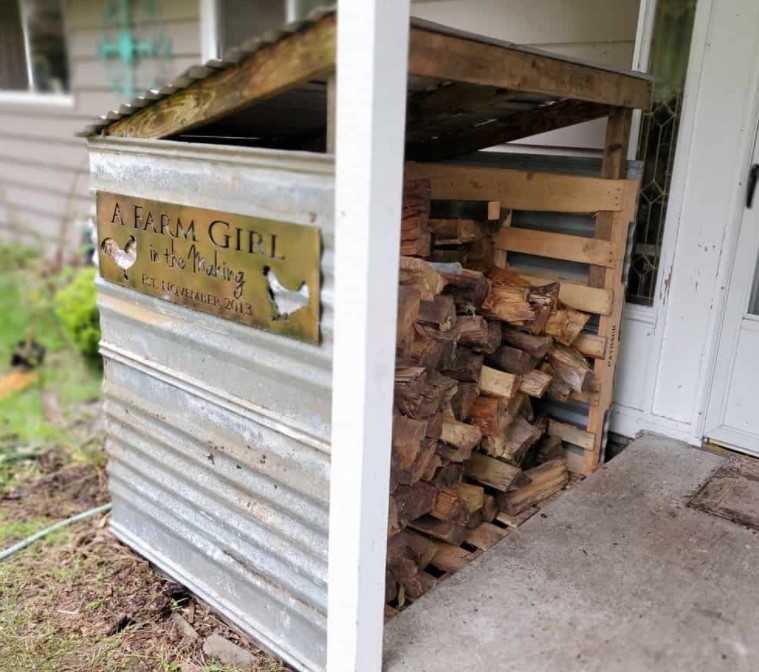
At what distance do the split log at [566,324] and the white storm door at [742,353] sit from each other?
599 millimetres

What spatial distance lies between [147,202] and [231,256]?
47 centimetres

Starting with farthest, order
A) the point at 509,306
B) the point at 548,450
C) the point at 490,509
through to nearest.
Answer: the point at 548,450 < the point at 490,509 < the point at 509,306

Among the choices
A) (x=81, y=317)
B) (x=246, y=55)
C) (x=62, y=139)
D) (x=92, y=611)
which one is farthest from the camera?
(x=62, y=139)

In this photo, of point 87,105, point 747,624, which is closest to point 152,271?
point 747,624

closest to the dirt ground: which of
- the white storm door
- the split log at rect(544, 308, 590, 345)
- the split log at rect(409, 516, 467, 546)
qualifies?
the split log at rect(409, 516, 467, 546)

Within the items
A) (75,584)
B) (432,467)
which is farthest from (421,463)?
(75,584)

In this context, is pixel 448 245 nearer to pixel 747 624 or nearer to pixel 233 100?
pixel 233 100

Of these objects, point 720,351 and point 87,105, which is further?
point 87,105

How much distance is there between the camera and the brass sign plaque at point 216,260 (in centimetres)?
179

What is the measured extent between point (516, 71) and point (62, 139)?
19.9ft

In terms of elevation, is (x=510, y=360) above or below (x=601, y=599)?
above

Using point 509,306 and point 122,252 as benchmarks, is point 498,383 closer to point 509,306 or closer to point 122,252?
point 509,306

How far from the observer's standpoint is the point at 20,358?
5.18m

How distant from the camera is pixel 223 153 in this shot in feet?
6.38
